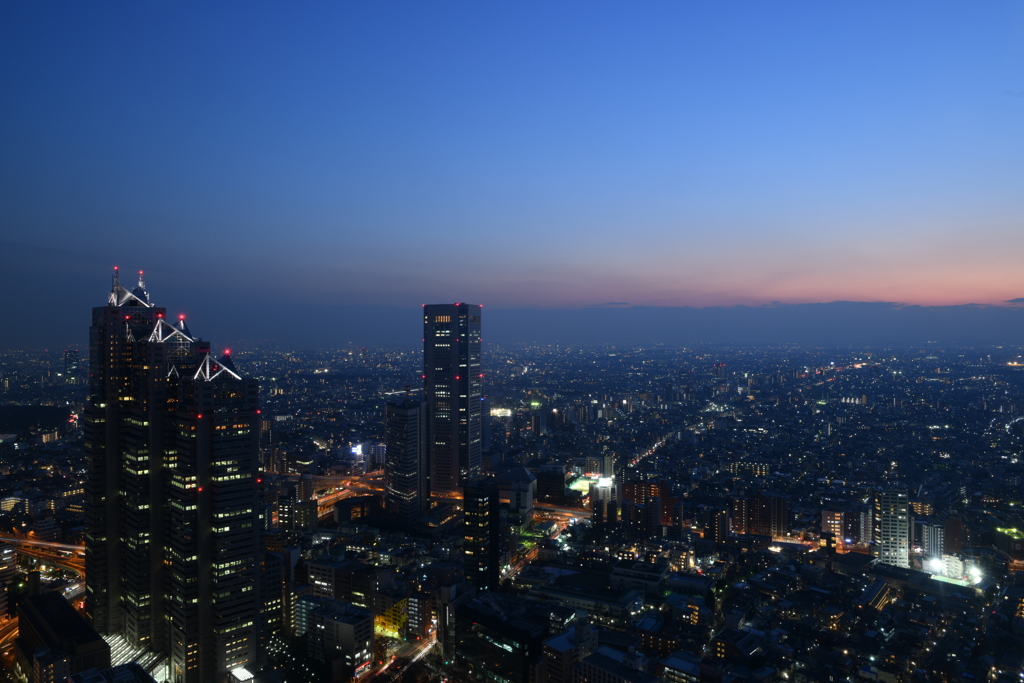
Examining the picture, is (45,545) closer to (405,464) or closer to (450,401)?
(405,464)

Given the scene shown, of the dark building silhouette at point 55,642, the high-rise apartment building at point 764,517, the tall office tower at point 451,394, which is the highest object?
the tall office tower at point 451,394

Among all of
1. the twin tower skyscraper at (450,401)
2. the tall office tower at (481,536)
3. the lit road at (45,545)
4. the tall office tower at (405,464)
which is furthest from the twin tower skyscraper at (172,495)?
the twin tower skyscraper at (450,401)

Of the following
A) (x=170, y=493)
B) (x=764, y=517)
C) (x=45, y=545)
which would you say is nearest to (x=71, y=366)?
(x=45, y=545)

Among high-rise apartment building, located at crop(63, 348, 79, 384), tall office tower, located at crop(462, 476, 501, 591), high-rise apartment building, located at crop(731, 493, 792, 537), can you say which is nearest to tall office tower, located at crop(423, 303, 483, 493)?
tall office tower, located at crop(462, 476, 501, 591)

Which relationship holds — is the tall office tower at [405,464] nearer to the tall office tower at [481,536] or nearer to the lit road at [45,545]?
the tall office tower at [481,536]

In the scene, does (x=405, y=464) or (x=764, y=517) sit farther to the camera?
(x=405, y=464)

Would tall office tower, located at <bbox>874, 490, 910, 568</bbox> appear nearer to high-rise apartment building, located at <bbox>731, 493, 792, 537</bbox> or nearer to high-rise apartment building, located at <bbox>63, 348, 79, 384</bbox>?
high-rise apartment building, located at <bbox>731, 493, 792, 537</bbox>

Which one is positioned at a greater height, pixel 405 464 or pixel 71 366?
pixel 71 366
